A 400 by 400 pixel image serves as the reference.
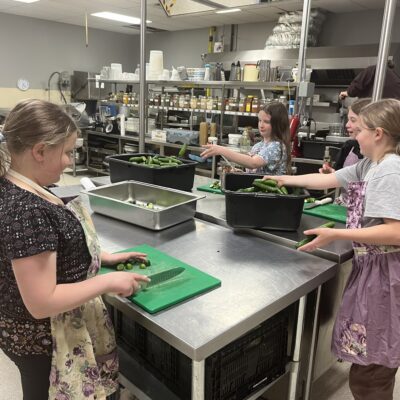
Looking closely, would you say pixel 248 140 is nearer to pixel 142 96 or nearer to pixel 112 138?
pixel 142 96

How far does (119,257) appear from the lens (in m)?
1.32

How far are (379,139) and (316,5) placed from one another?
4.78 metres

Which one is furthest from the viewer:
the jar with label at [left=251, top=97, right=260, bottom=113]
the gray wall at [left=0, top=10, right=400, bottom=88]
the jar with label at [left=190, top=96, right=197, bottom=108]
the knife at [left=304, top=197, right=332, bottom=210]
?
the gray wall at [left=0, top=10, right=400, bottom=88]

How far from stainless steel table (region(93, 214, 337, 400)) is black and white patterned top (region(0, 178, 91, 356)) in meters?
0.22

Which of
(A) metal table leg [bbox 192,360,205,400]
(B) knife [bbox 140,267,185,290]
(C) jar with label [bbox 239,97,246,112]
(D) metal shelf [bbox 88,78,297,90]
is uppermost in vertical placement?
(D) metal shelf [bbox 88,78,297,90]

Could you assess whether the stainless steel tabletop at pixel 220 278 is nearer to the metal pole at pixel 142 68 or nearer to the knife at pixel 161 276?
the knife at pixel 161 276

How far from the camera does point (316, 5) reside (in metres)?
5.39

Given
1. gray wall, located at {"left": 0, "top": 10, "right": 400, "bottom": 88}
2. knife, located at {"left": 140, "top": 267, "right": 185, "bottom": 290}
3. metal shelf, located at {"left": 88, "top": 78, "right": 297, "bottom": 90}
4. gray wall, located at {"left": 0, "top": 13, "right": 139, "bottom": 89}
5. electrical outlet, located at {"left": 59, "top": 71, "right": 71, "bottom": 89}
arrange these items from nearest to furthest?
knife, located at {"left": 140, "top": 267, "right": 185, "bottom": 290}, metal shelf, located at {"left": 88, "top": 78, "right": 297, "bottom": 90}, gray wall, located at {"left": 0, "top": 10, "right": 400, "bottom": 88}, gray wall, located at {"left": 0, "top": 13, "right": 139, "bottom": 89}, electrical outlet, located at {"left": 59, "top": 71, "right": 71, "bottom": 89}

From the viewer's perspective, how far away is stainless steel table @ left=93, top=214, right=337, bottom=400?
1.05 m

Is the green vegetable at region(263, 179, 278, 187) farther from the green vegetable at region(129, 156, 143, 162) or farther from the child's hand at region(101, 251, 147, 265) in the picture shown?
the green vegetable at region(129, 156, 143, 162)

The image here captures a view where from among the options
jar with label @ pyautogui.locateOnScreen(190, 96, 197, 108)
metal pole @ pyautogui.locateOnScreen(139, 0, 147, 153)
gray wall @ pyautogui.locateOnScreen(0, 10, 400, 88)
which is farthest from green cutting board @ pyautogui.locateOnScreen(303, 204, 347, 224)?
gray wall @ pyautogui.locateOnScreen(0, 10, 400, 88)

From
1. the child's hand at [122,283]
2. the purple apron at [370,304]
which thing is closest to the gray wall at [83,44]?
the purple apron at [370,304]

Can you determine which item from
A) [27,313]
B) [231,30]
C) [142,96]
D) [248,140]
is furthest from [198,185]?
[231,30]

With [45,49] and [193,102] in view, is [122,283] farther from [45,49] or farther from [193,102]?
[45,49]
